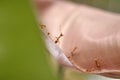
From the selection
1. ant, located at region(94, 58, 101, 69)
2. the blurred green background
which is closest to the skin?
ant, located at region(94, 58, 101, 69)

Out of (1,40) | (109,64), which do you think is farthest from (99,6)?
(1,40)

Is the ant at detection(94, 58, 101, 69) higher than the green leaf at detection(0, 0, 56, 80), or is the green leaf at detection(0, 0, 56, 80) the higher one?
the green leaf at detection(0, 0, 56, 80)

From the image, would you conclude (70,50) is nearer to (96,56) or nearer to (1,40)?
(96,56)

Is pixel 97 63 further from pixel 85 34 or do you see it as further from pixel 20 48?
pixel 20 48

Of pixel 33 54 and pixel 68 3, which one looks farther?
pixel 68 3

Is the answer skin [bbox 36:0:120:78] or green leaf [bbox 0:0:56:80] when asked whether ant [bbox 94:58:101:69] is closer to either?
skin [bbox 36:0:120:78]

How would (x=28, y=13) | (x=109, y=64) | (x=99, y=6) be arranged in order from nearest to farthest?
1. (x=28, y=13)
2. (x=109, y=64)
3. (x=99, y=6)

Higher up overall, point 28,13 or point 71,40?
point 28,13
